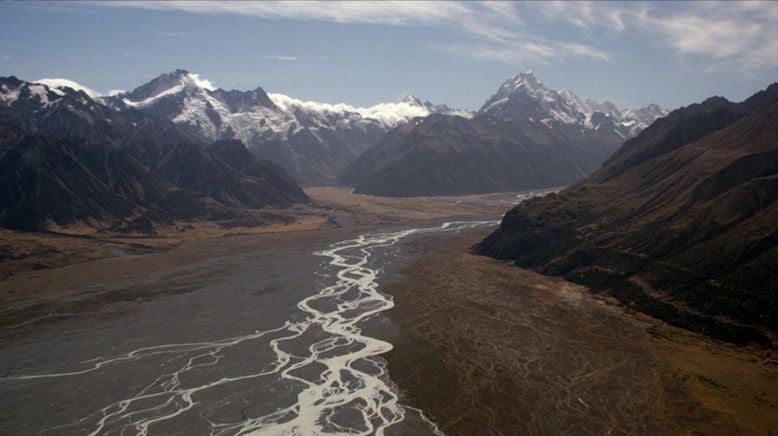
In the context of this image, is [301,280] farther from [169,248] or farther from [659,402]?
[659,402]

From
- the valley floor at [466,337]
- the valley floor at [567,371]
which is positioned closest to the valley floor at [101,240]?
the valley floor at [466,337]

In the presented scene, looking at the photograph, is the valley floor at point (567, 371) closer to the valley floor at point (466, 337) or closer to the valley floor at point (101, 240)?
the valley floor at point (466, 337)

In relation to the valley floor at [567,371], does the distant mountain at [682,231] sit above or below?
above

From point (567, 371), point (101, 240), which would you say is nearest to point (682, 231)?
point (567, 371)

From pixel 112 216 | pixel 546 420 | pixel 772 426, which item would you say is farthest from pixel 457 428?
pixel 112 216

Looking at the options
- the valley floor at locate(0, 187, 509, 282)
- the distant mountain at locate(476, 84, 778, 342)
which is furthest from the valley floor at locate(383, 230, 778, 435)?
the valley floor at locate(0, 187, 509, 282)

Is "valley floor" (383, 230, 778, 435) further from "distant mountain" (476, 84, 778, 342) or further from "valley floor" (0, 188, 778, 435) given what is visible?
"distant mountain" (476, 84, 778, 342)
